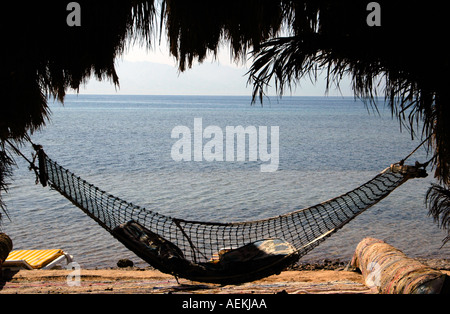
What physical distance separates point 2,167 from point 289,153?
13.5 meters

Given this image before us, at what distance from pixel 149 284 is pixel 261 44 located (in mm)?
2173

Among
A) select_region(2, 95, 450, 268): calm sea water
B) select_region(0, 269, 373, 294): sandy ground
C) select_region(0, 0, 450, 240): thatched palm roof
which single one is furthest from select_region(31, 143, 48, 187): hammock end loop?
select_region(2, 95, 450, 268): calm sea water

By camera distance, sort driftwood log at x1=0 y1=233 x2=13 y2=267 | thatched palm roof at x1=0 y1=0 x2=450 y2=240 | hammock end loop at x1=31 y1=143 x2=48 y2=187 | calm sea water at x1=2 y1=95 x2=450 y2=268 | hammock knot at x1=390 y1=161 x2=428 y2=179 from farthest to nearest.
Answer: calm sea water at x1=2 y1=95 x2=450 y2=268
driftwood log at x1=0 y1=233 x2=13 y2=267
hammock end loop at x1=31 y1=143 x2=48 y2=187
hammock knot at x1=390 y1=161 x2=428 y2=179
thatched palm roof at x1=0 y1=0 x2=450 y2=240

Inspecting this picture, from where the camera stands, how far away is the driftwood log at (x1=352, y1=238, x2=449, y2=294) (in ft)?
7.30

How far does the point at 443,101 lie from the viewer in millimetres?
2182

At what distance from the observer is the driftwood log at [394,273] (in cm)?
222

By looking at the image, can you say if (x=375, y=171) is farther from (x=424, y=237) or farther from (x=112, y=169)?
(x=112, y=169)

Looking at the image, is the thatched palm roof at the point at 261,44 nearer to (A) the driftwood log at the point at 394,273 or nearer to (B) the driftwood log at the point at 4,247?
(A) the driftwood log at the point at 394,273

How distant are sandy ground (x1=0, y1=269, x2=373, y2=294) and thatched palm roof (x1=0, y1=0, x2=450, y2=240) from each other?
116 cm

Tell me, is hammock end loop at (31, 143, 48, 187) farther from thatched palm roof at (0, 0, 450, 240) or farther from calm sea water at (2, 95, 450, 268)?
calm sea water at (2, 95, 450, 268)

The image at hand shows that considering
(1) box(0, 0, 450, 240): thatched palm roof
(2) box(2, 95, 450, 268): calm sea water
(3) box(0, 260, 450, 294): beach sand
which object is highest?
(1) box(0, 0, 450, 240): thatched palm roof

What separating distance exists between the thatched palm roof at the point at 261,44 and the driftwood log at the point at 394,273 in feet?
0.98

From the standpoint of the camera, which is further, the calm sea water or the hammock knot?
the calm sea water
